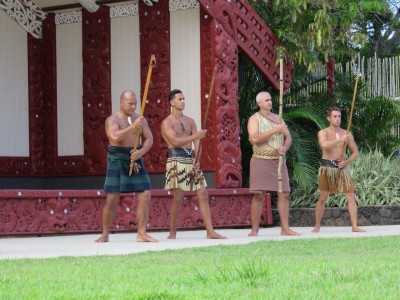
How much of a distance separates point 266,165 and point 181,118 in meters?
1.27

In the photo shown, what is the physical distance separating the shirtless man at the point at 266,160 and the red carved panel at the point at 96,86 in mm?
4082

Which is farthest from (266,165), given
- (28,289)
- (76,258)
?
(28,289)

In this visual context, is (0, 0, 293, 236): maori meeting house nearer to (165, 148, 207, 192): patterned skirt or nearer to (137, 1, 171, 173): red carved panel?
(137, 1, 171, 173): red carved panel

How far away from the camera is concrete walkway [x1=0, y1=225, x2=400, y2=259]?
9955 millimetres

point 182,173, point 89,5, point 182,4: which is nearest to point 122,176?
point 182,173

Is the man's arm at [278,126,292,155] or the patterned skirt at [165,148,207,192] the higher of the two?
the man's arm at [278,126,292,155]

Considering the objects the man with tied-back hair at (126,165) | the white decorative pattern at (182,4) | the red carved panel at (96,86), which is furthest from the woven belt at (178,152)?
the red carved panel at (96,86)

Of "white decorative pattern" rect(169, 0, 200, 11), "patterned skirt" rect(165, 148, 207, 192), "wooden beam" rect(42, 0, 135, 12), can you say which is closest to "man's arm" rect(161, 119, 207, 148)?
"patterned skirt" rect(165, 148, 207, 192)

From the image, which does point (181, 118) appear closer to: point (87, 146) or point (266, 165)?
point (266, 165)

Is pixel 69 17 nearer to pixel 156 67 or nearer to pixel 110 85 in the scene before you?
pixel 110 85

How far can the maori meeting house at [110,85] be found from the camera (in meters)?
15.0

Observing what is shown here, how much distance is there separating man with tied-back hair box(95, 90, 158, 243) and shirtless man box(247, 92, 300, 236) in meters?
1.68

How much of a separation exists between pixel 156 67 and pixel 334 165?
139 inches

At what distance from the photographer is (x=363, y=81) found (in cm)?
1777
